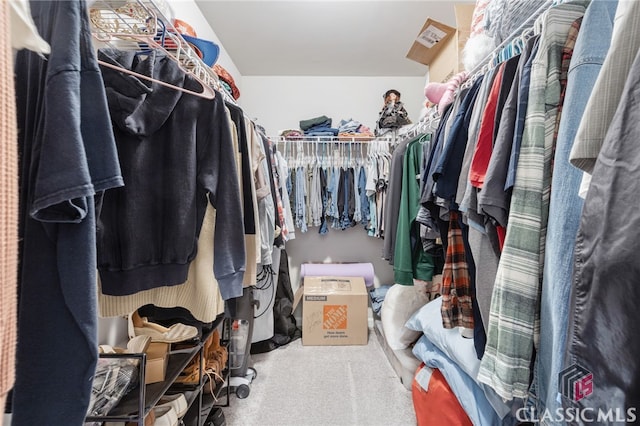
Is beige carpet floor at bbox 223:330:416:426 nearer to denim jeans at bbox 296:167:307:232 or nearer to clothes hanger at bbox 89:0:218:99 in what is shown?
denim jeans at bbox 296:167:307:232

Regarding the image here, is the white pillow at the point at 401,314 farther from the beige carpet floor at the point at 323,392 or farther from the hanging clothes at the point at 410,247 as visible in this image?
the hanging clothes at the point at 410,247

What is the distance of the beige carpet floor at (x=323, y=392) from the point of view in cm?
159

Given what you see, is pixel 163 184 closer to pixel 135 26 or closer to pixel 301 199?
pixel 135 26

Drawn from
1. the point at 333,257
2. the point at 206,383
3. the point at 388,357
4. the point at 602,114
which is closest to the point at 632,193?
the point at 602,114

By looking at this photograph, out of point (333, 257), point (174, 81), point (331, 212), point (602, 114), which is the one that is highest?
point (174, 81)

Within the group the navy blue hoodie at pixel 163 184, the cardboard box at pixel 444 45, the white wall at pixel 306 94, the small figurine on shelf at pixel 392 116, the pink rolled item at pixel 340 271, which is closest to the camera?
the navy blue hoodie at pixel 163 184

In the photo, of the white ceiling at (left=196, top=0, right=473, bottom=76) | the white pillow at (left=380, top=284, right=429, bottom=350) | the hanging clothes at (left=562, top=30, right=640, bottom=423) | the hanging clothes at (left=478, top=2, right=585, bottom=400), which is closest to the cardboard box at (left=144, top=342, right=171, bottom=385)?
the hanging clothes at (left=478, top=2, right=585, bottom=400)

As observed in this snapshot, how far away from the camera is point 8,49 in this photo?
288 mm

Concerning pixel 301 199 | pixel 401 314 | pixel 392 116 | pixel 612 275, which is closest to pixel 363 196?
pixel 301 199

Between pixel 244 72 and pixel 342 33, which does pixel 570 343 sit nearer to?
pixel 342 33

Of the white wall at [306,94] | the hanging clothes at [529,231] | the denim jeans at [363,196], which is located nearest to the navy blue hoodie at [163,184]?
the hanging clothes at [529,231]

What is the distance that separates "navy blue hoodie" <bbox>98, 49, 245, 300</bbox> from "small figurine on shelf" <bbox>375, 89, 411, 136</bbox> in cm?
191

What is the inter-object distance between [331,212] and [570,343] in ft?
7.16

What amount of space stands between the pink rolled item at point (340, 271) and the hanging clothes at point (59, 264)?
2335 mm
